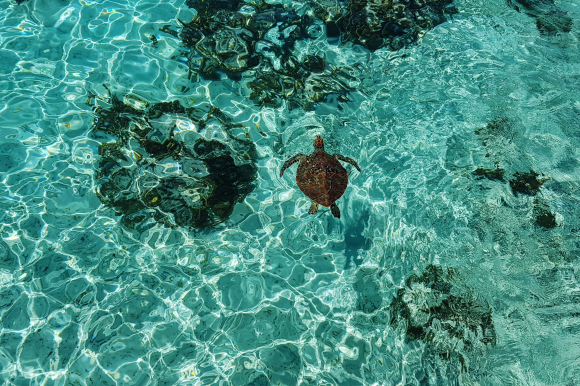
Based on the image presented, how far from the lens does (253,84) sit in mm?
8117

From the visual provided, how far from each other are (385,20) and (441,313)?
7.15 meters

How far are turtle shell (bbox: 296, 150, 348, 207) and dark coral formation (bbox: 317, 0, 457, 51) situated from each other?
4.11 metres

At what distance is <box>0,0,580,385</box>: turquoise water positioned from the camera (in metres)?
5.30

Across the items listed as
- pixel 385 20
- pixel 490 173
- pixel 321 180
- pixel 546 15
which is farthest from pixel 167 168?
pixel 546 15

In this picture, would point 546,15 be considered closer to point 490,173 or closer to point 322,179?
point 490,173

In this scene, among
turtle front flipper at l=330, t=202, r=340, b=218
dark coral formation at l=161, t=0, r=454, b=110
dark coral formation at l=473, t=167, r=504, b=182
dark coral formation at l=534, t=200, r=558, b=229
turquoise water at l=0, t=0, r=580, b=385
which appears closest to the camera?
turquoise water at l=0, t=0, r=580, b=385

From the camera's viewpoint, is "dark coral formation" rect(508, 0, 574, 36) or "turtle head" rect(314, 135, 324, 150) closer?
"turtle head" rect(314, 135, 324, 150)

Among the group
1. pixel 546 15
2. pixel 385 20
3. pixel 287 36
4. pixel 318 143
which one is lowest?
pixel 318 143

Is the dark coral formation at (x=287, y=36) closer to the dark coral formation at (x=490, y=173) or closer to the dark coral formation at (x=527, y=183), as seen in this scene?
the dark coral formation at (x=490, y=173)

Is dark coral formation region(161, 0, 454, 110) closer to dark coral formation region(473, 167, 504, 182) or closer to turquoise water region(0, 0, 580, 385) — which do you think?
turquoise water region(0, 0, 580, 385)

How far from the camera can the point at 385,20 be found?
9.24 meters

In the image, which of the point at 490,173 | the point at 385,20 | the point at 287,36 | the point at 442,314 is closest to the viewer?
the point at 442,314

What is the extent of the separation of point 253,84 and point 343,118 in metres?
2.15

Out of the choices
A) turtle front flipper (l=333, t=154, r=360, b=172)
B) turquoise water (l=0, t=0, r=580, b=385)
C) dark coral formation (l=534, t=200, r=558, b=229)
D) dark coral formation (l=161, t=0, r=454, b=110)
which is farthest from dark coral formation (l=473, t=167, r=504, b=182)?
dark coral formation (l=161, t=0, r=454, b=110)
